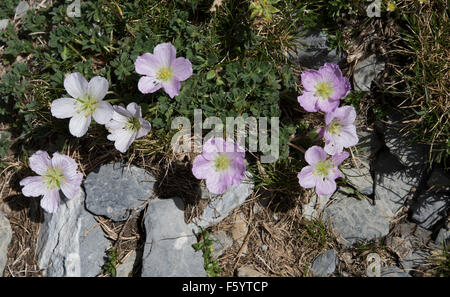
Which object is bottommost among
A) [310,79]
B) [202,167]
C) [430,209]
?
[430,209]

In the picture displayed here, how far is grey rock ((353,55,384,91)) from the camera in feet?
11.7

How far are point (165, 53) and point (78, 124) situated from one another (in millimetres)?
894

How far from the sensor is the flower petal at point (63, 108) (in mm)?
3223

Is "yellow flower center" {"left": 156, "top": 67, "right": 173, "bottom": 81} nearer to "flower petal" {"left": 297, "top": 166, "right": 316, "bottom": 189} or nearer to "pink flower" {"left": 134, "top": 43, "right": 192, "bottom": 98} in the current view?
"pink flower" {"left": 134, "top": 43, "right": 192, "bottom": 98}

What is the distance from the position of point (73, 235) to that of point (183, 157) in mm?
1142

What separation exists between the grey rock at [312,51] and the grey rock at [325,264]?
5.46ft

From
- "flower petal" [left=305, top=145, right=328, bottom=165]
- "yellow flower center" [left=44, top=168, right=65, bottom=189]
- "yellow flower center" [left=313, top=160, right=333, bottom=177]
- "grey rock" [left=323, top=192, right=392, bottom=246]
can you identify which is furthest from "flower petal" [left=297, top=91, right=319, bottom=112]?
"yellow flower center" [left=44, top=168, right=65, bottom=189]

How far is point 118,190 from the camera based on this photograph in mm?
3488

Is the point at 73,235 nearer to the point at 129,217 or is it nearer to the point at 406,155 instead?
the point at 129,217

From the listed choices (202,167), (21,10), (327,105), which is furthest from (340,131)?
(21,10)

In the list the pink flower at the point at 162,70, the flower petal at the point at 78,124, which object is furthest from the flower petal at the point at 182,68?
the flower petal at the point at 78,124

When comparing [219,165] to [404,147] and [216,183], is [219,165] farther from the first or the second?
[404,147]

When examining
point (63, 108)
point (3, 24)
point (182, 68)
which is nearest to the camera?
point (182, 68)

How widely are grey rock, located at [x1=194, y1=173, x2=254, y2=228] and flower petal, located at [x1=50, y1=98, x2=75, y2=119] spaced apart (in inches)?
53.6
